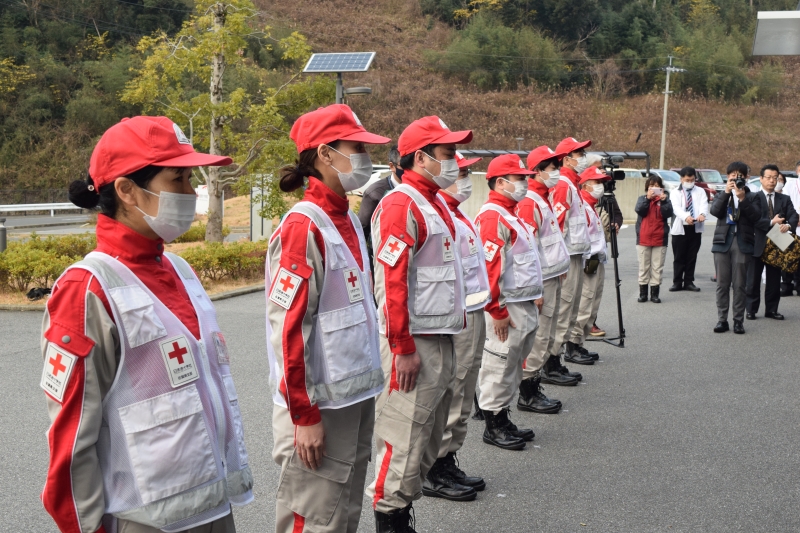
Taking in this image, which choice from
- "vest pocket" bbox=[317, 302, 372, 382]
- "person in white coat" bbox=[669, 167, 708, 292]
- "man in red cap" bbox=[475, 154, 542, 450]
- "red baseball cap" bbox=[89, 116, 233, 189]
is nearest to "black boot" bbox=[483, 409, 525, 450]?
"man in red cap" bbox=[475, 154, 542, 450]

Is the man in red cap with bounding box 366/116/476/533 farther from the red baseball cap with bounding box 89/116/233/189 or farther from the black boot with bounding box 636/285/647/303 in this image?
the black boot with bounding box 636/285/647/303

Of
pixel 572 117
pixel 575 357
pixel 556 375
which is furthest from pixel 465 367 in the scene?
pixel 572 117

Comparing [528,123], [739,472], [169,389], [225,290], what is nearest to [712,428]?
[739,472]

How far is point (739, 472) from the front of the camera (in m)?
5.64

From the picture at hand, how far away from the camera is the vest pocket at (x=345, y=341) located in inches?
132

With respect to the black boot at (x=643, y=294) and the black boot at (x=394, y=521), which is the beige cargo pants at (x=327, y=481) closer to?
the black boot at (x=394, y=521)

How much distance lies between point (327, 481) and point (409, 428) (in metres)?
1.02

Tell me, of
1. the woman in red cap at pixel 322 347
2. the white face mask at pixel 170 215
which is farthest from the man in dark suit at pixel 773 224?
the white face mask at pixel 170 215

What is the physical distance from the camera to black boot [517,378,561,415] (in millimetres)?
7083

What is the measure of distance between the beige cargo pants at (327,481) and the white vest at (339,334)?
10 cm

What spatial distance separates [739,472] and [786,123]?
219 feet

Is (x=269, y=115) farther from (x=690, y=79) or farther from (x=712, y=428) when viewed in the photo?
(x=690, y=79)

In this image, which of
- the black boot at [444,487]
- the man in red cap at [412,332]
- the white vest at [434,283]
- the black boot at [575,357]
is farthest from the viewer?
the black boot at [575,357]

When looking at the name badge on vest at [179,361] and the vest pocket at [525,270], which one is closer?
the name badge on vest at [179,361]
